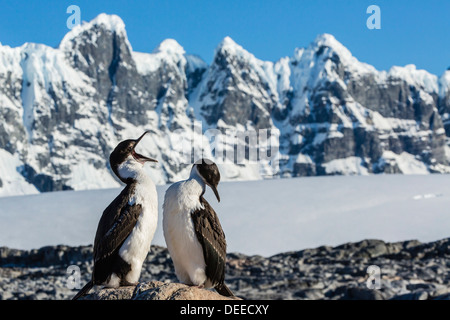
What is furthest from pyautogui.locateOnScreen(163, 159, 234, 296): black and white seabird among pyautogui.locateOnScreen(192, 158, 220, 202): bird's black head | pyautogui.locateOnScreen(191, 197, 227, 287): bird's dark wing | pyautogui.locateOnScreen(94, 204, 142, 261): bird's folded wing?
pyautogui.locateOnScreen(94, 204, 142, 261): bird's folded wing

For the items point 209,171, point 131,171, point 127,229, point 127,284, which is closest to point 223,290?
point 127,284

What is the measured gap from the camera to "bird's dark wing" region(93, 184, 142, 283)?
502 cm

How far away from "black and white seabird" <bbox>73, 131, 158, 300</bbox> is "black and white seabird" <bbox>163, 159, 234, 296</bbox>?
0.54ft

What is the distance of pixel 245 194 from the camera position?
2391 cm

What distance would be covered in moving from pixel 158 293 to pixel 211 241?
56 centimetres

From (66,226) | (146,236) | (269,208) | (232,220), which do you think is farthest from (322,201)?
(146,236)

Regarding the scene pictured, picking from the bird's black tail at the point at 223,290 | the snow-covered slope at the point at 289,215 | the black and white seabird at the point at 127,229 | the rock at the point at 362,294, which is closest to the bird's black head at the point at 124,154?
the black and white seabird at the point at 127,229

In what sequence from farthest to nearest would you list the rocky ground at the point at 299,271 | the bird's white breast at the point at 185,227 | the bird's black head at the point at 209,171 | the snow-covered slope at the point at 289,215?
the snow-covered slope at the point at 289,215, the rocky ground at the point at 299,271, the bird's white breast at the point at 185,227, the bird's black head at the point at 209,171

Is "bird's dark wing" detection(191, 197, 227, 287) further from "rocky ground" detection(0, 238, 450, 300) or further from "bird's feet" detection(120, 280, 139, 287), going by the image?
"rocky ground" detection(0, 238, 450, 300)

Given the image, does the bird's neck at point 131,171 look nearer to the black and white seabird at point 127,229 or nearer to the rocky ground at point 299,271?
the black and white seabird at point 127,229

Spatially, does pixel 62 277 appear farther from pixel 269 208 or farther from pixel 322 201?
pixel 322 201

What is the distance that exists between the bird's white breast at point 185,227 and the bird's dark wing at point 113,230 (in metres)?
0.26

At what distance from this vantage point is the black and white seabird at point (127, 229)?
502 centimetres
